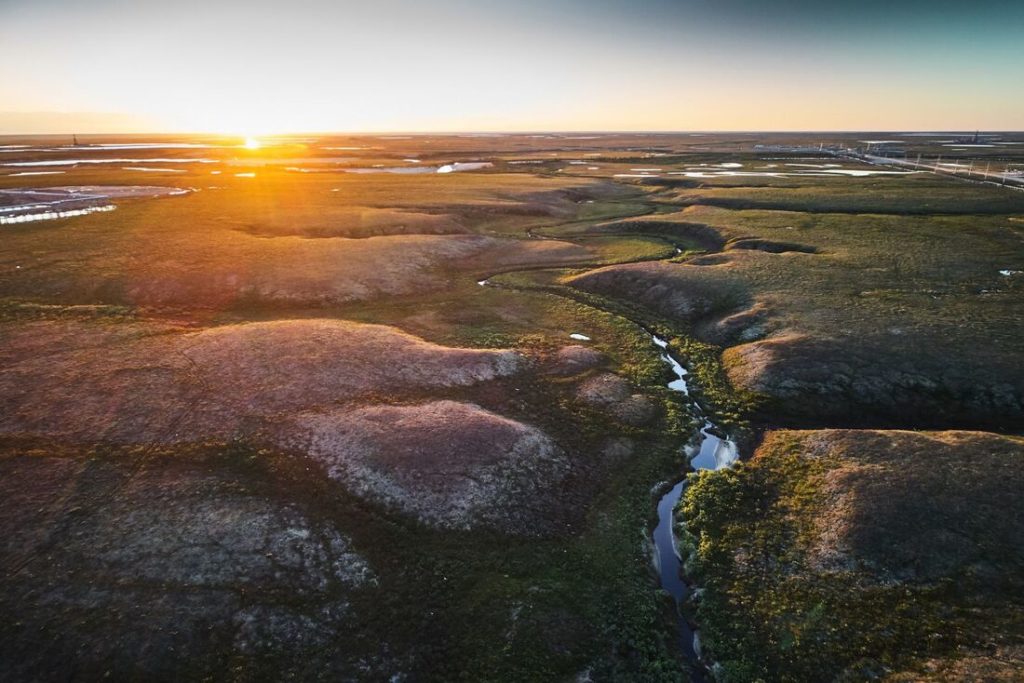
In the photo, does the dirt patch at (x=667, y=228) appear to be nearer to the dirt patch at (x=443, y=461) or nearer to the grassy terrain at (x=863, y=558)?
the grassy terrain at (x=863, y=558)

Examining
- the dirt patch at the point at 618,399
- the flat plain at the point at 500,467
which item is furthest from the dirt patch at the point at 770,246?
the dirt patch at the point at 618,399

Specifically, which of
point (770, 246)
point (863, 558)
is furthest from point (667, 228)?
point (863, 558)

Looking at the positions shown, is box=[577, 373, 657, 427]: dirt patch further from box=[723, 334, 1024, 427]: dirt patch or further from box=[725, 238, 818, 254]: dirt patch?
box=[725, 238, 818, 254]: dirt patch

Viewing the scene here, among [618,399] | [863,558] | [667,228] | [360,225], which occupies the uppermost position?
[360,225]

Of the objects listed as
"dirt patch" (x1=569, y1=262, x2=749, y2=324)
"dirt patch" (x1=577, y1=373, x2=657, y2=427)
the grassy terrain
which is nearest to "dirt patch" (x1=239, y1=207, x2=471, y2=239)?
"dirt patch" (x1=569, y1=262, x2=749, y2=324)

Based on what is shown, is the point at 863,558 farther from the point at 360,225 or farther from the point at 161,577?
the point at 360,225

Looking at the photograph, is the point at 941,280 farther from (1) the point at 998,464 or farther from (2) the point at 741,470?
(2) the point at 741,470

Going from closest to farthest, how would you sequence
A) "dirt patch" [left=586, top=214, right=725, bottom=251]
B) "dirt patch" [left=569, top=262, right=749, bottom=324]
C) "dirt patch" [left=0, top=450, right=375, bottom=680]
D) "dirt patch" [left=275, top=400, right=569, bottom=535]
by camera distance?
1. "dirt patch" [left=0, top=450, right=375, bottom=680]
2. "dirt patch" [left=275, top=400, right=569, bottom=535]
3. "dirt patch" [left=569, top=262, right=749, bottom=324]
4. "dirt patch" [left=586, top=214, right=725, bottom=251]
